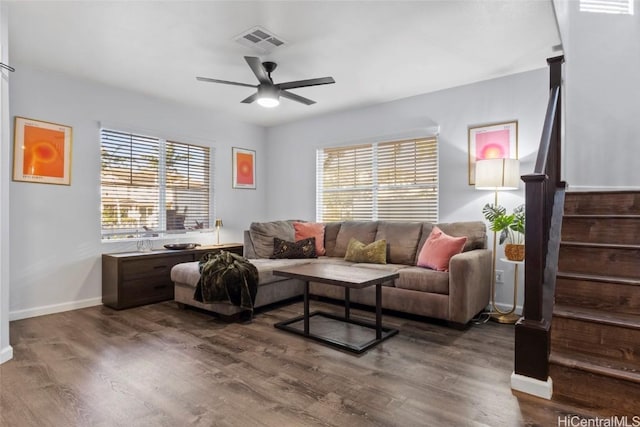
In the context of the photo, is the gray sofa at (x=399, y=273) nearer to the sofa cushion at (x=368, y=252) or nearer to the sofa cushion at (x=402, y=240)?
the sofa cushion at (x=402, y=240)

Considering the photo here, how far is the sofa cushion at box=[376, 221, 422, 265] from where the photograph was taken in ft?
13.5

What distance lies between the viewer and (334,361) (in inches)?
99.7

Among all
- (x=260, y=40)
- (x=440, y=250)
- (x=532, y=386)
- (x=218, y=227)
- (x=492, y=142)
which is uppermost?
(x=260, y=40)

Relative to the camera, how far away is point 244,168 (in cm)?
584

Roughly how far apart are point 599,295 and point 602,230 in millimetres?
625

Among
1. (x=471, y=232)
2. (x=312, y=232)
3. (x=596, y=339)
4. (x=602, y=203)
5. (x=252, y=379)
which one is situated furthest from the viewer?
(x=312, y=232)

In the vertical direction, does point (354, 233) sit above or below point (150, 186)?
below

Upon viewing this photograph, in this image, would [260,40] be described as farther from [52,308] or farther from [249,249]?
[52,308]

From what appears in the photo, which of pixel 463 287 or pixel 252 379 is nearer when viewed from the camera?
pixel 252 379

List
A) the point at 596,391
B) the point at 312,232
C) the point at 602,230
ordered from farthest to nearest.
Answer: the point at 312,232 → the point at 602,230 → the point at 596,391

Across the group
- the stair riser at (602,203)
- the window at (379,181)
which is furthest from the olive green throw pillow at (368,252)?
the stair riser at (602,203)

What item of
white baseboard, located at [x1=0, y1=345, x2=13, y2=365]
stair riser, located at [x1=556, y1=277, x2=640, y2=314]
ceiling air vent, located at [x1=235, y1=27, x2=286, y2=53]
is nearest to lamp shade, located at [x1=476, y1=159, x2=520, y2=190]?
stair riser, located at [x1=556, y1=277, x2=640, y2=314]

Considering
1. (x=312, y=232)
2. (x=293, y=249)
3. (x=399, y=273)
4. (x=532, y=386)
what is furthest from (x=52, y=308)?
(x=532, y=386)

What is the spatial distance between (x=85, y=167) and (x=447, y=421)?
4.32 meters
